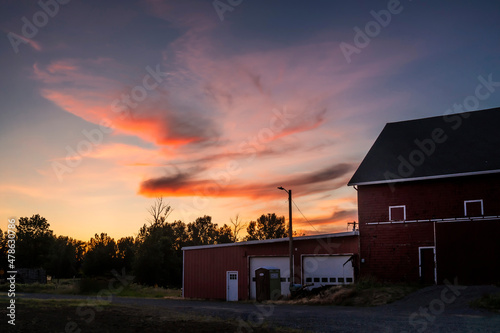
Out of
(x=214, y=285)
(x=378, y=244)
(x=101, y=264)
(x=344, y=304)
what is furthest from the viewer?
(x=101, y=264)

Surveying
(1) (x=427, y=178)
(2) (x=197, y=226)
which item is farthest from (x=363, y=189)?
(2) (x=197, y=226)

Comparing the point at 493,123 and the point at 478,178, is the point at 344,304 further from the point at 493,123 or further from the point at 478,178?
the point at 493,123

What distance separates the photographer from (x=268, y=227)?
3600 inches

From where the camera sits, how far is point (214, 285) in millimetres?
36125

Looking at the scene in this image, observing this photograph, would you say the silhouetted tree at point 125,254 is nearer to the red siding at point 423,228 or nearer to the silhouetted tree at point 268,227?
the silhouetted tree at point 268,227

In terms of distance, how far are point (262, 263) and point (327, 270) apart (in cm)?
487

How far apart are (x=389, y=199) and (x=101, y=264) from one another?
4879 cm

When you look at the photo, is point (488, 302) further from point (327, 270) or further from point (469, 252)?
point (327, 270)

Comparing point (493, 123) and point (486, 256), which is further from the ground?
point (493, 123)

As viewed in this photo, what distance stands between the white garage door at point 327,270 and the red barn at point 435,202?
3.25 feet

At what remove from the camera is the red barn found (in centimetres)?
2720

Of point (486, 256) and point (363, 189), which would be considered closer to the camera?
point (486, 256)

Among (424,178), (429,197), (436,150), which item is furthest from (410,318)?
(436,150)

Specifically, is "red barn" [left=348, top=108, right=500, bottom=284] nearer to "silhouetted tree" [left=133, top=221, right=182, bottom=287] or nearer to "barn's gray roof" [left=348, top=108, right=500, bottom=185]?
"barn's gray roof" [left=348, top=108, right=500, bottom=185]
